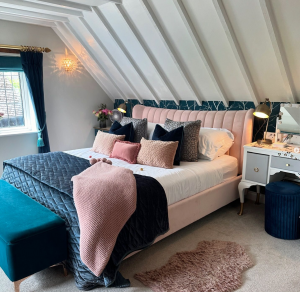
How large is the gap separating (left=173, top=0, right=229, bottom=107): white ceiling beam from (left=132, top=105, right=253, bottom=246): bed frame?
0.89 feet

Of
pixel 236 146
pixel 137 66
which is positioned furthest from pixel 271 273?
pixel 137 66

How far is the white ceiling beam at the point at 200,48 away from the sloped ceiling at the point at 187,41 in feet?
0.03

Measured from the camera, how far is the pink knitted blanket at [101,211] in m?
1.88

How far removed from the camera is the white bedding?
2576 millimetres

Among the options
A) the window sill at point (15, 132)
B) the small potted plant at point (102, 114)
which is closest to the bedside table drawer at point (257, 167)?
the small potted plant at point (102, 114)

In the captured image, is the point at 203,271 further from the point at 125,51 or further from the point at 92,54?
the point at 92,54

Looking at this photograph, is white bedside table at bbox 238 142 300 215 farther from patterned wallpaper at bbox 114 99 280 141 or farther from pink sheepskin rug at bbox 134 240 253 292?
pink sheepskin rug at bbox 134 240 253 292

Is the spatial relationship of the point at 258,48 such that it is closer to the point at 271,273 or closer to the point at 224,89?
the point at 224,89

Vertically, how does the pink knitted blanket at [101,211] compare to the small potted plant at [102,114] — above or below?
below

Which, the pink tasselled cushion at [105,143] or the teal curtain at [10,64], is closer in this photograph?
the pink tasselled cushion at [105,143]

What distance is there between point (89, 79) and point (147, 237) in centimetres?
353

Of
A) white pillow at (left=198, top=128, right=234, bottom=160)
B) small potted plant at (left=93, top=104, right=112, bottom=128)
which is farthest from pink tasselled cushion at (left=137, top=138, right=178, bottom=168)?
small potted plant at (left=93, top=104, right=112, bottom=128)

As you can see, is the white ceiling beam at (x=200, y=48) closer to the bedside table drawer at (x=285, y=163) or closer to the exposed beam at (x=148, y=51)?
the exposed beam at (x=148, y=51)

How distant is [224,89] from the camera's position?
3.48 metres
